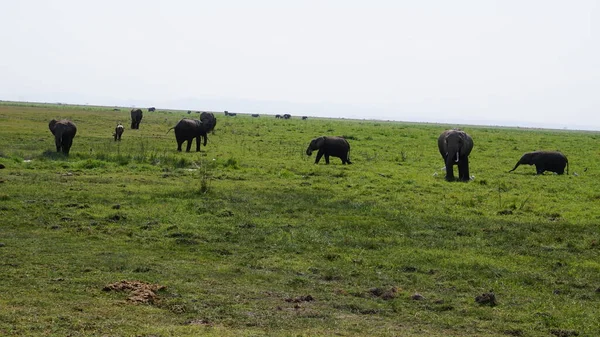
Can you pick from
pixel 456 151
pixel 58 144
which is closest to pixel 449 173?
pixel 456 151

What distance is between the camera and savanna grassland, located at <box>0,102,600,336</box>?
26.2 ft

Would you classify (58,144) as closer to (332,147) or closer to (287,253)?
(332,147)

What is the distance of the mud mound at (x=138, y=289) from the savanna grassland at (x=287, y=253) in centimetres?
3

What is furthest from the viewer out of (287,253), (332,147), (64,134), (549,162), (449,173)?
(332,147)

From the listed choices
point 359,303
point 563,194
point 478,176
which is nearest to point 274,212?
point 359,303

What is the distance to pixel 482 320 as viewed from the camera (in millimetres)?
8312

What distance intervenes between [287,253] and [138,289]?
11.3 ft

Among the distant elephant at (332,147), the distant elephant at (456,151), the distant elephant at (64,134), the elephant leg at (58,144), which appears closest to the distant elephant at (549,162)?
the distant elephant at (456,151)

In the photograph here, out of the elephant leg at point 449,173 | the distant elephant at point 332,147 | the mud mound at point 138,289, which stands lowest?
the mud mound at point 138,289

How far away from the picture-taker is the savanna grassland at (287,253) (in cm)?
800

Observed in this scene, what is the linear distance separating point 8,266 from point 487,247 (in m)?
8.47

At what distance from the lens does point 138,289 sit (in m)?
8.76

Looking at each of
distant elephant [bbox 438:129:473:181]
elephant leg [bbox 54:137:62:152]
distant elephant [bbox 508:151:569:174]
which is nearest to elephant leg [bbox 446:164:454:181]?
distant elephant [bbox 438:129:473:181]

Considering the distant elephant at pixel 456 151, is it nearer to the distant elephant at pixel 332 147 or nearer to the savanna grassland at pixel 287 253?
the savanna grassland at pixel 287 253
